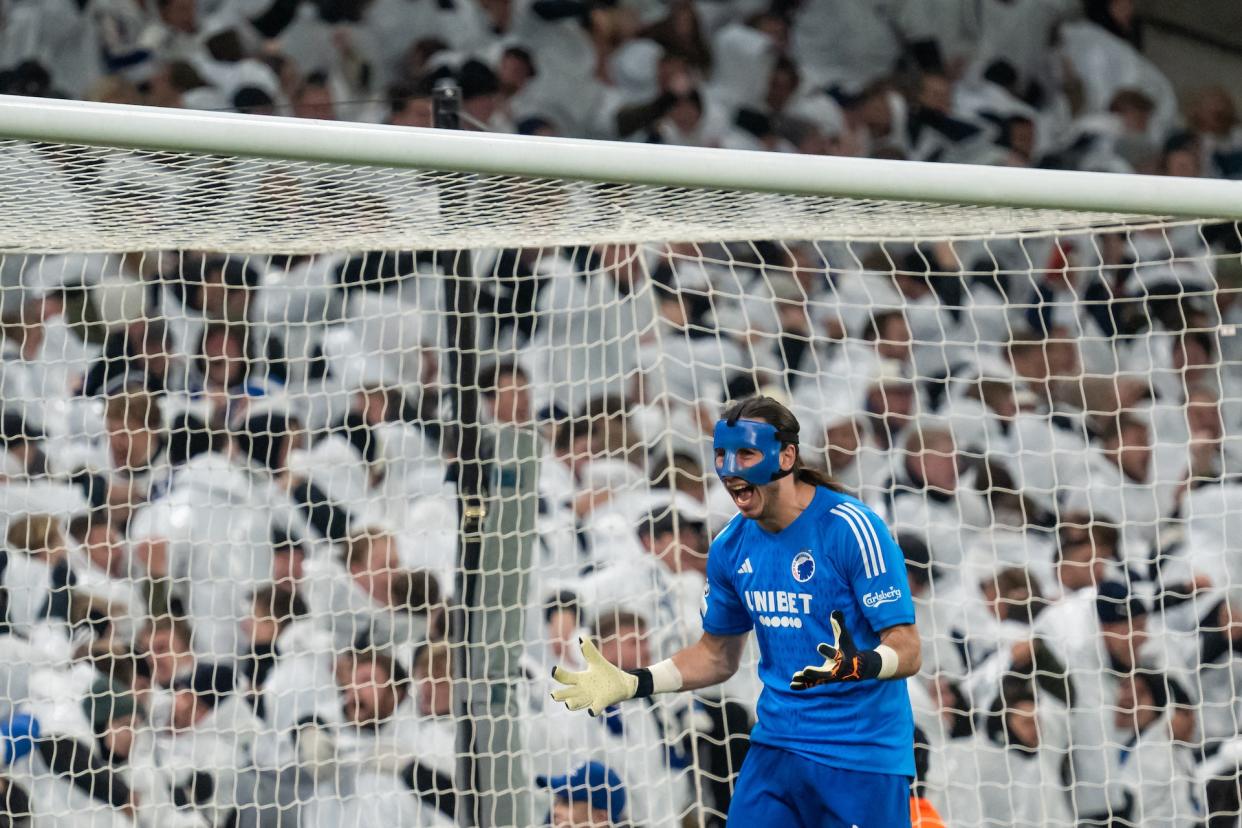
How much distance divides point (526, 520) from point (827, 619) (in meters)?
0.94

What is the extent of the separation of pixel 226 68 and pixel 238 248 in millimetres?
1677

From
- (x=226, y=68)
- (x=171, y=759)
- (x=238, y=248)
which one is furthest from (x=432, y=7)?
(x=171, y=759)

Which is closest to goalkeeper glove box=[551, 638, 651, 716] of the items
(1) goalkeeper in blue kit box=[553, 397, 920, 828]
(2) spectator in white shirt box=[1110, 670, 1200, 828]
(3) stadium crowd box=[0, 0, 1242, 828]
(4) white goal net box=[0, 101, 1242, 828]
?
(1) goalkeeper in blue kit box=[553, 397, 920, 828]

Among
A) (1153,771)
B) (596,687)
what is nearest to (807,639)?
(596,687)

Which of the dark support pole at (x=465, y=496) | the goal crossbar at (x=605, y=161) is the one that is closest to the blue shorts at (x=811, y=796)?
the dark support pole at (x=465, y=496)

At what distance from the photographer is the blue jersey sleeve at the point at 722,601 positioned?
9.30ft

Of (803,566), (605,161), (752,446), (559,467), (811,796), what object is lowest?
(811,796)

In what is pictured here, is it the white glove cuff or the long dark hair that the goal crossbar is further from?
the white glove cuff

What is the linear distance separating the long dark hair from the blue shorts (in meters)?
0.53

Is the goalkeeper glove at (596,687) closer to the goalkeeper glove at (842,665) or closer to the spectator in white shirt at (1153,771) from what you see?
the goalkeeper glove at (842,665)

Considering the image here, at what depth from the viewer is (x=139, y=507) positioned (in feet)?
13.7

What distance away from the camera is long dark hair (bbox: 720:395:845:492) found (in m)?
2.64

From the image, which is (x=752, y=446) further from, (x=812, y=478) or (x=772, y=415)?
(x=812, y=478)

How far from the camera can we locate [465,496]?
3.61m
